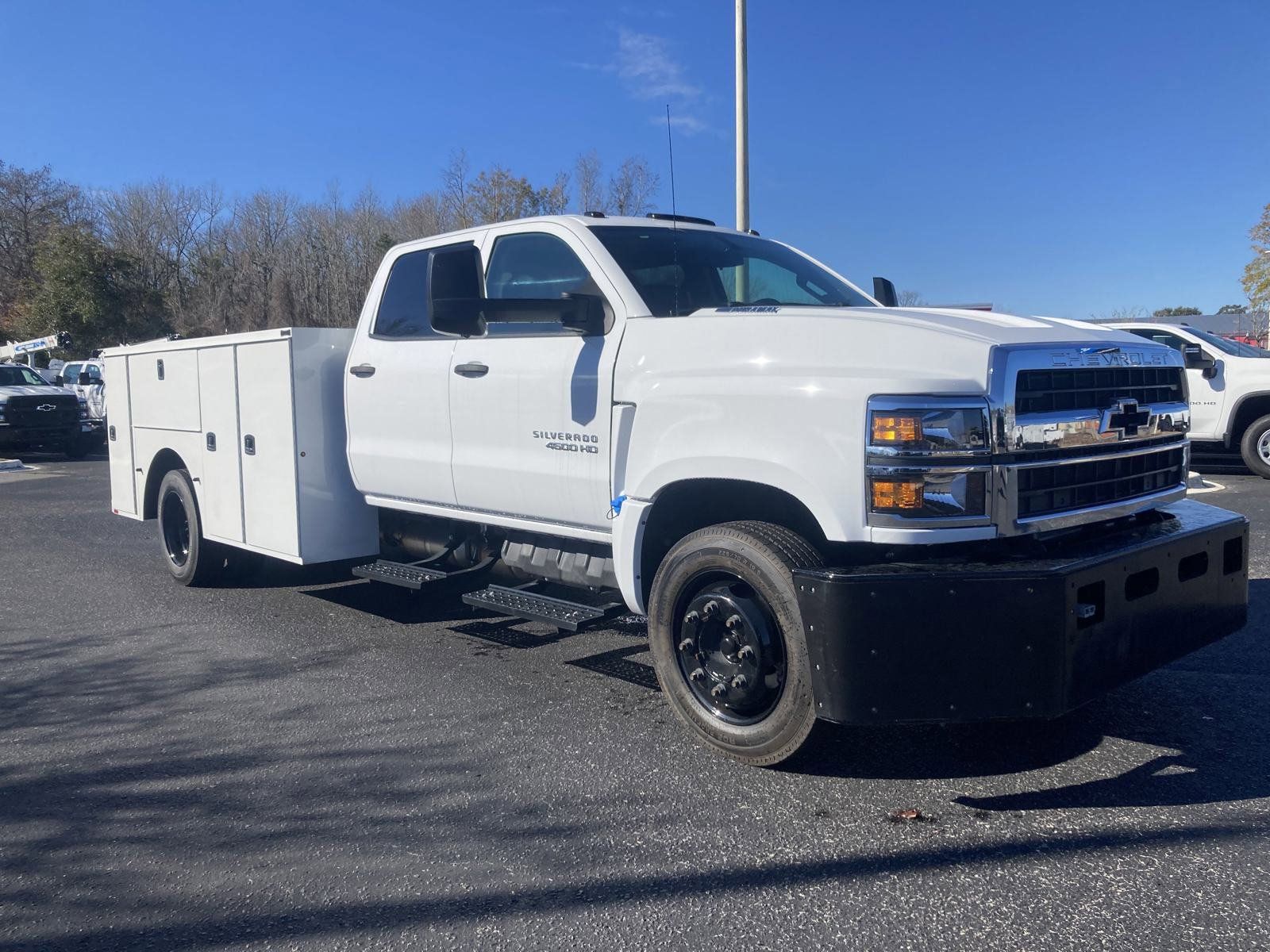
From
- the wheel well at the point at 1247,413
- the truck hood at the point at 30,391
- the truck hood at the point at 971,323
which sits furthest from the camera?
the truck hood at the point at 30,391

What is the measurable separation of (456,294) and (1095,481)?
2555 millimetres

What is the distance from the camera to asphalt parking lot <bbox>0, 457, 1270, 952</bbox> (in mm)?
3018

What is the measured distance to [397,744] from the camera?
4441 millimetres

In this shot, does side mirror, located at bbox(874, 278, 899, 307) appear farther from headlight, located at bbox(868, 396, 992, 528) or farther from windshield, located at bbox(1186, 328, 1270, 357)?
windshield, located at bbox(1186, 328, 1270, 357)

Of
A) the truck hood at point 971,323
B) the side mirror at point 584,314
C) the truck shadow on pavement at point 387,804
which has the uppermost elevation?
the side mirror at point 584,314

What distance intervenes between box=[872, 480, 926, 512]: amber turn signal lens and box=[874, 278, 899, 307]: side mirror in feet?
9.04

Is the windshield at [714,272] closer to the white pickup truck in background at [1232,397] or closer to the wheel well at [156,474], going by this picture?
the wheel well at [156,474]

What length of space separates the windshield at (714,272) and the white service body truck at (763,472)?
0.02m

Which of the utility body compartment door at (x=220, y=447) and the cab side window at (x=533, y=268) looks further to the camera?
the utility body compartment door at (x=220, y=447)

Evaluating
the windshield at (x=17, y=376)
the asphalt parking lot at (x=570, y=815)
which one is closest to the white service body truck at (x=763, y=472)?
the asphalt parking lot at (x=570, y=815)

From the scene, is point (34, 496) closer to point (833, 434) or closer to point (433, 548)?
point (433, 548)

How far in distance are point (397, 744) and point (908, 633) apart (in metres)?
2.15

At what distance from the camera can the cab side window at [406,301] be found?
5.79m

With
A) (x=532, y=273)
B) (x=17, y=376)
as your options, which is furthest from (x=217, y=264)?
(x=532, y=273)
